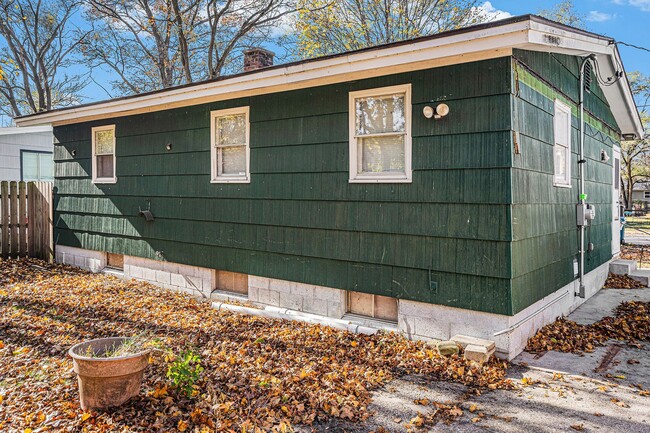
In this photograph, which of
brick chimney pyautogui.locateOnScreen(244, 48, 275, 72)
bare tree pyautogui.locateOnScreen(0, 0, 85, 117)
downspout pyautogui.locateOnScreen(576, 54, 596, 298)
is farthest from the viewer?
bare tree pyautogui.locateOnScreen(0, 0, 85, 117)

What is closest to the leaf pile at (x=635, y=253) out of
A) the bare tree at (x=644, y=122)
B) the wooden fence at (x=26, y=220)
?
the bare tree at (x=644, y=122)

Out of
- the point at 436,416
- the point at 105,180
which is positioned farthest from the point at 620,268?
the point at 105,180

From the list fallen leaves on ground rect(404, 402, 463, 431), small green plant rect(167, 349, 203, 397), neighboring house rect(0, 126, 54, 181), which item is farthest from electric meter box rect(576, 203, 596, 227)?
neighboring house rect(0, 126, 54, 181)

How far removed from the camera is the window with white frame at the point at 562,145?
5602 mm

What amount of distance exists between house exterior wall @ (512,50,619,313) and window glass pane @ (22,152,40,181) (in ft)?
45.4

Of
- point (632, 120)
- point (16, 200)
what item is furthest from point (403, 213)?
point (16, 200)

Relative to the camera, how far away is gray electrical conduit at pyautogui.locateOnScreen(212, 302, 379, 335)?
515 cm

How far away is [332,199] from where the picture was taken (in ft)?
17.7

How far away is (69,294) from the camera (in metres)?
6.80

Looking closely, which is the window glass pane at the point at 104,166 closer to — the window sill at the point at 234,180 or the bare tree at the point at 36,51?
the window sill at the point at 234,180

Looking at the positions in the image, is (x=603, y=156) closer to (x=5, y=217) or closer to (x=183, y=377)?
(x=183, y=377)

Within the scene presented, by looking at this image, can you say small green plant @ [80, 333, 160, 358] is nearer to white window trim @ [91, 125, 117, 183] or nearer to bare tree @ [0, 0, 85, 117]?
white window trim @ [91, 125, 117, 183]

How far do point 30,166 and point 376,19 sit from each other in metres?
11.8

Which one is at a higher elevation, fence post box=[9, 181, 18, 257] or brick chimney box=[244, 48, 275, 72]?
brick chimney box=[244, 48, 275, 72]
